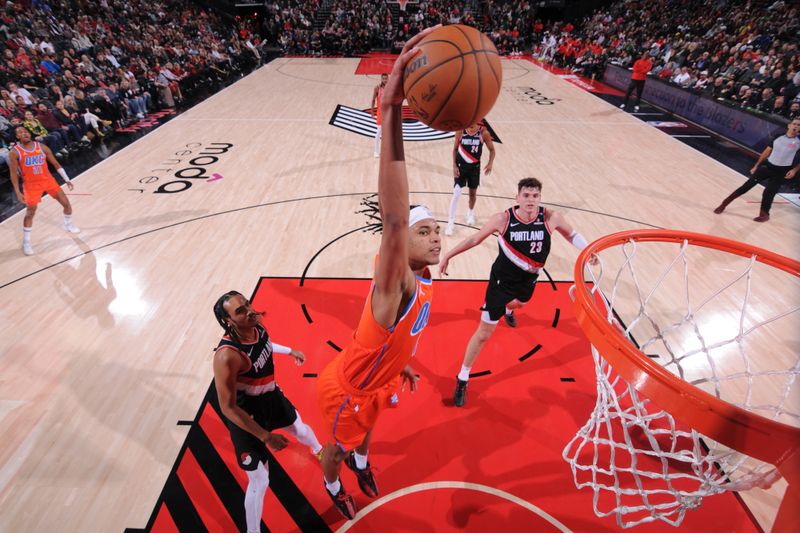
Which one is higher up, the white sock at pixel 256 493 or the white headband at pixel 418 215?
the white headband at pixel 418 215

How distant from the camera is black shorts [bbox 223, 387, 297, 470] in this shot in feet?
7.95

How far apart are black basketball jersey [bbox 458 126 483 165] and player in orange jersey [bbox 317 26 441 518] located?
3.37m

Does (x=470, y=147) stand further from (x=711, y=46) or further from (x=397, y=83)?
(x=711, y=46)

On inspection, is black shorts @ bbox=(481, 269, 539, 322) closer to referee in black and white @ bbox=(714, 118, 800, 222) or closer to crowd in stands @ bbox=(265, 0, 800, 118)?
referee in black and white @ bbox=(714, 118, 800, 222)

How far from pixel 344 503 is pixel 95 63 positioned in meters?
15.3

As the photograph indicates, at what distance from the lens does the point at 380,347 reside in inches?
81.6

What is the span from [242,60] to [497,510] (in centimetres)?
2129

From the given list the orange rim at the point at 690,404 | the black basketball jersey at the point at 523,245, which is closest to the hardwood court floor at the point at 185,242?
the black basketball jersey at the point at 523,245

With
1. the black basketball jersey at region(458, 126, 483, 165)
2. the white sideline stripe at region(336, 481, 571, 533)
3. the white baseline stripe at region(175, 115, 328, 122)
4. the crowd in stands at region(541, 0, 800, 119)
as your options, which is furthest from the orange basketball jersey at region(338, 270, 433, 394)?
the crowd in stands at region(541, 0, 800, 119)

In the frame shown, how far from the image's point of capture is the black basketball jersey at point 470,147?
18.1ft

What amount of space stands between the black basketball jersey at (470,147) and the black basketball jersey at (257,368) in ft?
12.9

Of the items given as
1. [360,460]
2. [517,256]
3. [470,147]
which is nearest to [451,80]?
[517,256]

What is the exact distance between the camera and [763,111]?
10.1m

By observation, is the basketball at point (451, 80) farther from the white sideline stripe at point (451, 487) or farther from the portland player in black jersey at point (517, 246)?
the white sideline stripe at point (451, 487)
